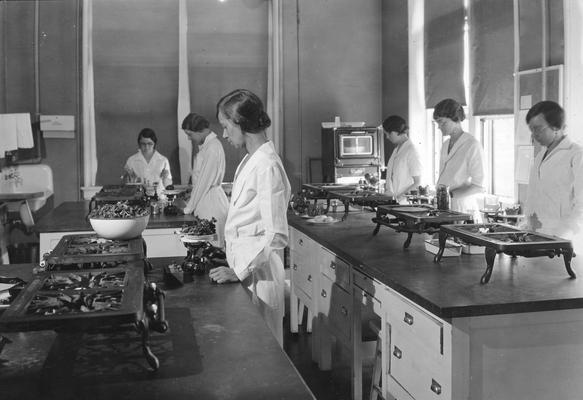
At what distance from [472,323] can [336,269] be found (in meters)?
1.48

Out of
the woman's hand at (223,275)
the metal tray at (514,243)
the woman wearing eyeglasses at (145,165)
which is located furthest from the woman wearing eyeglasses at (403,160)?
the woman's hand at (223,275)

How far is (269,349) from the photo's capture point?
6.21 feet

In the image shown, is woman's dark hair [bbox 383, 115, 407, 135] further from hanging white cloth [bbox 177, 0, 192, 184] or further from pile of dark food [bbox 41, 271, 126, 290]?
pile of dark food [bbox 41, 271, 126, 290]

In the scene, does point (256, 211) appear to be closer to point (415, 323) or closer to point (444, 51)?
point (415, 323)

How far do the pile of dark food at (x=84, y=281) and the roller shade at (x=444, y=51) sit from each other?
5235mm

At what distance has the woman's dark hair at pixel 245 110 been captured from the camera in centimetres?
283

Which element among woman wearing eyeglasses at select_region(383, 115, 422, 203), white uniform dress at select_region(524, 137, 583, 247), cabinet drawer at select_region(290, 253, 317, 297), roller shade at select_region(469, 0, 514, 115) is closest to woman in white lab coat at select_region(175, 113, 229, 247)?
cabinet drawer at select_region(290, 253, 317, 297)

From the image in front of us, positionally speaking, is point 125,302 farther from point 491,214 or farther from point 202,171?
point 202,171

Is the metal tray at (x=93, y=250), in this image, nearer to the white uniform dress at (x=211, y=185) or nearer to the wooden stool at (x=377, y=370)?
the wooden stool at (x=377, y=370)

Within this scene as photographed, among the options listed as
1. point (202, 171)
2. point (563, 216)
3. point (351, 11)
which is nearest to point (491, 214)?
point (563, 216)

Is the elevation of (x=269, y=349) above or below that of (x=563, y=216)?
below

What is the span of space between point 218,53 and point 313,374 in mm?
5329

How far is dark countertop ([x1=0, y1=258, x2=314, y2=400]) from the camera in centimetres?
159

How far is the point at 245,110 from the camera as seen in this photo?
112 inches
